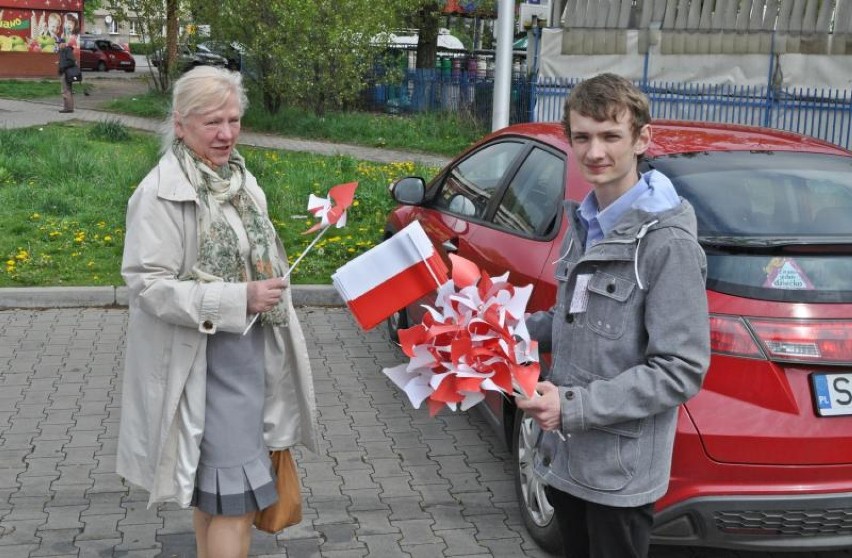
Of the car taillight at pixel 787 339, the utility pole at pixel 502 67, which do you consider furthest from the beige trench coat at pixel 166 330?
the utility pole at pixel 502 67

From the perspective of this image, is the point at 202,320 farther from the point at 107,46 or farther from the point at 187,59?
the point at 107,46

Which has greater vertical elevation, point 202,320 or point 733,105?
point 202,320

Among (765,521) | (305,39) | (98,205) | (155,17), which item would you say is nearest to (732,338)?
(765,521)

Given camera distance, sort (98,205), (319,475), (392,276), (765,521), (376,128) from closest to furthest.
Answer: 1. (392,276)
2. (765,521)
3. (319,475)
4. (98,205)
5. (376,128)

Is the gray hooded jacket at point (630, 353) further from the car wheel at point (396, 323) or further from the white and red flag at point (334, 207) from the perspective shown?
the car wheel at point (396, 323)

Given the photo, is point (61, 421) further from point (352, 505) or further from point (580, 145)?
point (580, 145)

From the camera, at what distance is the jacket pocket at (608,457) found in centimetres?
255

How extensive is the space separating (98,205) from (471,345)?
31.2 feet

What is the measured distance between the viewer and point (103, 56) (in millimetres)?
45938

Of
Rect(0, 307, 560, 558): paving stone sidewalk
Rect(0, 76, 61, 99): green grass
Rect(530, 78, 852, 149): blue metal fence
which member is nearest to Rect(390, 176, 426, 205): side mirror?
Rect(0, 307, 560, 558): paving stone sidewalk

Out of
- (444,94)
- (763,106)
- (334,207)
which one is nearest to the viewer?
(334,207)

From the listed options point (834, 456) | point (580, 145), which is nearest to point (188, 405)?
point (580, 145)

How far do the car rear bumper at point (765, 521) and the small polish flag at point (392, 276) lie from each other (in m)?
1.39

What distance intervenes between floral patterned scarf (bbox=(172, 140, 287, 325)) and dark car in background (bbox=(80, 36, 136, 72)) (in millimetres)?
44967
